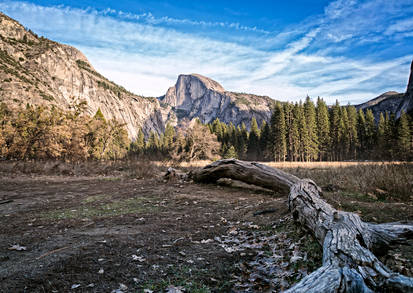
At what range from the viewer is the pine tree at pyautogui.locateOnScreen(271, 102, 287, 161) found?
158 feet

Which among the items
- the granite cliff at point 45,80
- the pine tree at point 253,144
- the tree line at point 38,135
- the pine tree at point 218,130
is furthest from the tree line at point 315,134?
the granite cliff at point 45,80

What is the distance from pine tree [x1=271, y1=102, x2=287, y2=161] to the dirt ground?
45.4 m

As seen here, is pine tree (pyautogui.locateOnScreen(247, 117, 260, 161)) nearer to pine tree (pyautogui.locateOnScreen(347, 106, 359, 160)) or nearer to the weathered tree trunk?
pine tree (pyautogui.locateOnScreen(347, 106, 359, 160))

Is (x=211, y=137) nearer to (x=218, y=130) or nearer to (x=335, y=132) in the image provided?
(x=218, y=130)

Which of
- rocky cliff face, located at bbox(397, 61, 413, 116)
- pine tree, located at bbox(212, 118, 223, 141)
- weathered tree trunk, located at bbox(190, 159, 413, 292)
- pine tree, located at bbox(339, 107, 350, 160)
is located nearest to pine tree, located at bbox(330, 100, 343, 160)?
pine tree, located at bbox(339, 107, 350, 160)

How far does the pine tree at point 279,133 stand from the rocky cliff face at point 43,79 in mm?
33545

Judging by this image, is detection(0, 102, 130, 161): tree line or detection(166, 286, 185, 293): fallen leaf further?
detection(0, 102, 130, 161): tree line

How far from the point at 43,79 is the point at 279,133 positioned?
251 ft

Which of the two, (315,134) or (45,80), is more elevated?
(45,80)

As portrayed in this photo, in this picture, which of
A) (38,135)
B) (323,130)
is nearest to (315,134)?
(323,130)

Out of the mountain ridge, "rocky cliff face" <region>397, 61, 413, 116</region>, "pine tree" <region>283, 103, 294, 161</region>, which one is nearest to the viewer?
"rocky cliff face" <region>397, 61, 413, 116</region>

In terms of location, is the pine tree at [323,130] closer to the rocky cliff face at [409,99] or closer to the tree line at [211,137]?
the tree line at [211,137]

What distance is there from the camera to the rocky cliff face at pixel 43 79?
51781 mm

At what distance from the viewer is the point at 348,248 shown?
1944mm
